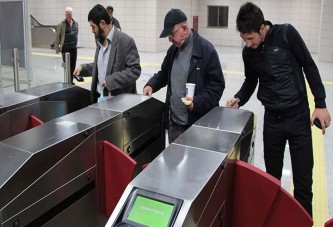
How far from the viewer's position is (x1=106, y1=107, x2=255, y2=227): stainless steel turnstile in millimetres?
1031

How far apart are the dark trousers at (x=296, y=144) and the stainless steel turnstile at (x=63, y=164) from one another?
70 centimetres

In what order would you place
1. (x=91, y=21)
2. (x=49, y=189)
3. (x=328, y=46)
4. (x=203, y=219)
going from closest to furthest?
(x=203, y=219) < (x=49, y=189) < (x=91, y=21) < (x=328, y=46)

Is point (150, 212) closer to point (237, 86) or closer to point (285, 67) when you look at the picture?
point (285, 67)

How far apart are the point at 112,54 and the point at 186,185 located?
1632mm

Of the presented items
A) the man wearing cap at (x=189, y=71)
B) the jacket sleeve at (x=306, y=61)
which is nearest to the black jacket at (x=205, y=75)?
the man wearing cap at (x=189, y=71)

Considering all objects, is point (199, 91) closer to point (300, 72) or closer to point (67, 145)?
point (300, 72)

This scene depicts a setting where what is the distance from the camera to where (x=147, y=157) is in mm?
2270

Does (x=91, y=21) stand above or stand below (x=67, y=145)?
above

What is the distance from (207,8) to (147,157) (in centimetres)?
1294

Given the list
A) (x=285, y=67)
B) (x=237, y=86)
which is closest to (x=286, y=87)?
(x=285, y=67)

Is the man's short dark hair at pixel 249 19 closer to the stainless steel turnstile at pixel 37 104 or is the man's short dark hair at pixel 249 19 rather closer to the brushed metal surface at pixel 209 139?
the brushed metal surface at pixel 209 139

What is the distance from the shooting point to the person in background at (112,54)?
2.53 meters

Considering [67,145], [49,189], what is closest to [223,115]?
[67,145]

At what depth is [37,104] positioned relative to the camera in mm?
2191
